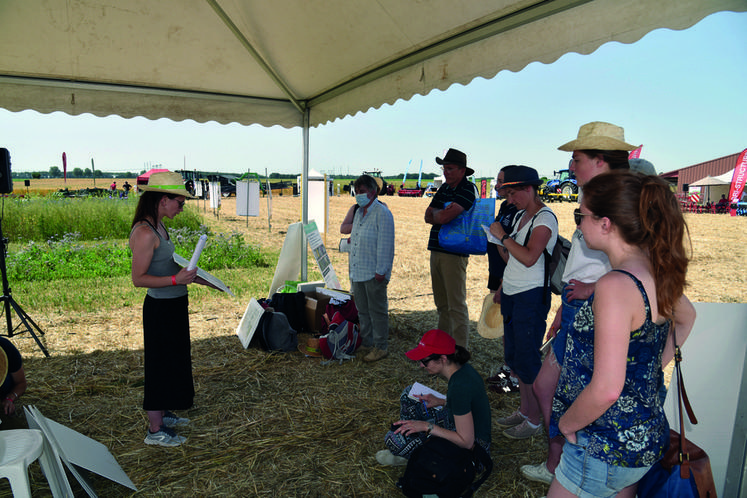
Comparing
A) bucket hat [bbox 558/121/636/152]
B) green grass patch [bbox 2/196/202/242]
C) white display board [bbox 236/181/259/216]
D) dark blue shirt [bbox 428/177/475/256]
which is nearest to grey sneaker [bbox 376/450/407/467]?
dark blue shirt [bbox 428/177/475/256]

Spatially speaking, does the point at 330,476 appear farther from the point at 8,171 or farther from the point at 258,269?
the point at 258,269

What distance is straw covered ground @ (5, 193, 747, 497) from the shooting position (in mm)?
2957

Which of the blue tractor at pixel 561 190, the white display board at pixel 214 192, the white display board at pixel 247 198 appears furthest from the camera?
the blue tractor at pixel 561 190

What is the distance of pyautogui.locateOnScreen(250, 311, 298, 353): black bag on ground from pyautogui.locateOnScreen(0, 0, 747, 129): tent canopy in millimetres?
2728

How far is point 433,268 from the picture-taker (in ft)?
15.4

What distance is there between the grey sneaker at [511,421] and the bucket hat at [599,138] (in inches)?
85.7

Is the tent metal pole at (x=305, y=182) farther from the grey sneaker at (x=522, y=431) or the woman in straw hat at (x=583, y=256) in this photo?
the woman in straw hat at (x=583, y=256)

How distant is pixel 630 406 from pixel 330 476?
2.16 metres

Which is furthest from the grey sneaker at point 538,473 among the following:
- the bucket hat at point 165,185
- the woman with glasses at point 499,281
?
the bucket hat at point 165,185

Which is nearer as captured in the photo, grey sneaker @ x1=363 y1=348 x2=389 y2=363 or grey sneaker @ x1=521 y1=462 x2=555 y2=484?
grey sneaker @ x1=521 y1=462 x2=555 y2=484

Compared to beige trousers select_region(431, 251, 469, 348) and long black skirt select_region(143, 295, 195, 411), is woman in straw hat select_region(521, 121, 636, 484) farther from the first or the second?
long black skirt select_region(143, 295, 195, 411)

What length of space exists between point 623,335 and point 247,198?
505 inches

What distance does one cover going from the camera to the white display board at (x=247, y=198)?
42.7 feet

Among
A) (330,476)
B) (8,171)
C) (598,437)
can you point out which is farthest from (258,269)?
(598,437)
